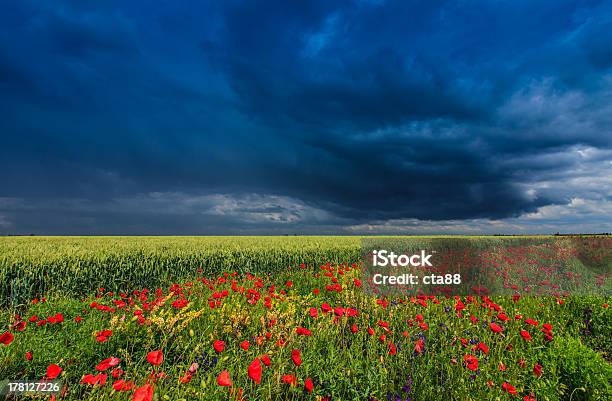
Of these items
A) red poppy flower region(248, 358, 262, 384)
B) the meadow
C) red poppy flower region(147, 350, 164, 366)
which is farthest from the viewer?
the meadow

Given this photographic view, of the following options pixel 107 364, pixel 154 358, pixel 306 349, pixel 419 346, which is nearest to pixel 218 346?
pixel 154 358

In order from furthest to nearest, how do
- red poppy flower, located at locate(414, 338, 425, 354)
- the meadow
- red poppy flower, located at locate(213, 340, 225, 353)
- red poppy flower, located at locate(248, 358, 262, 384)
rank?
red poppy flower, located at locate(414, 338, 425, 354)
the meadow
red poppy flower, located at locate(213, 340, 225, 353)
red poppy flower, located at locate(248, 358, 262, 384)

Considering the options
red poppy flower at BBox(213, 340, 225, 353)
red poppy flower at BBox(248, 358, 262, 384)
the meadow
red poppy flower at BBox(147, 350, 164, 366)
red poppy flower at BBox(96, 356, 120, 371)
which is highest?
red poppy flower at BBox(248, 358, 262, 384)

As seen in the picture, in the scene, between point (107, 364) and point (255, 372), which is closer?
point (255, 372)

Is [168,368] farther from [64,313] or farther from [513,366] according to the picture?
[513,366]

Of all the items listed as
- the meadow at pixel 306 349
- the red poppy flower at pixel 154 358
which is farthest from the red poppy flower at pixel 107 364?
the red poppy flower at pixel 154 358

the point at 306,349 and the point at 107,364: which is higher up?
the point at 107,364

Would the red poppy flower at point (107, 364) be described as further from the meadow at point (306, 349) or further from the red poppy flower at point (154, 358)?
the red poppy flower at point (154, 358)

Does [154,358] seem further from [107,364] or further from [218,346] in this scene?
[107,364]

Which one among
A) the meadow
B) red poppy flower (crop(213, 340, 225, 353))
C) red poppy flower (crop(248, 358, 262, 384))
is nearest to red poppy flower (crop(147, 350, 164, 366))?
the meadow

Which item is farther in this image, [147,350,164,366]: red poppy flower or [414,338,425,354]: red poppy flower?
[414,338,425,354]: red poppy flower

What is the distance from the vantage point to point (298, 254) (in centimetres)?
1262

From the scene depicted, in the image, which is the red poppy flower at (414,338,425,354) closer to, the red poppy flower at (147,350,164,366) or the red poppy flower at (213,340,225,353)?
the red poppy flower at (213,340,225,353)

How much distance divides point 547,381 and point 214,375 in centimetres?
411
